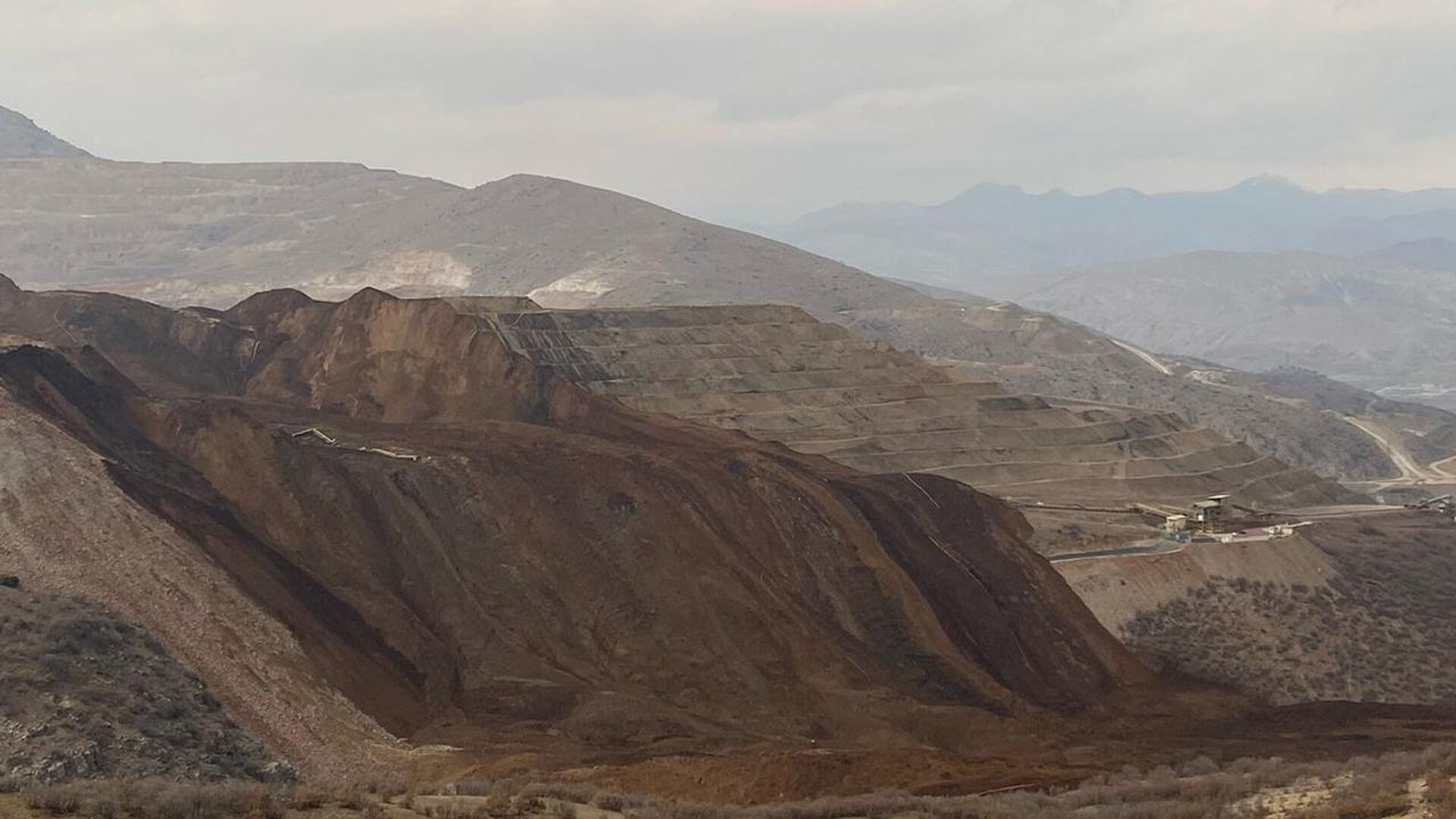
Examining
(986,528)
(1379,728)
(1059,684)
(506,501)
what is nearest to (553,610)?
(506,501)

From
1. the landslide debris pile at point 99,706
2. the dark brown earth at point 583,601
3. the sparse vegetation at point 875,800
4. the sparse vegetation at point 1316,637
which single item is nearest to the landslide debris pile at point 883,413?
the sparse vegetation at point 1316,637

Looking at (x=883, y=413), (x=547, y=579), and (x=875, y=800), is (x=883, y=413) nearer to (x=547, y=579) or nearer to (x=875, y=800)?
(x=547, y=579)

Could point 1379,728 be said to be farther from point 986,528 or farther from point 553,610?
point 553,610

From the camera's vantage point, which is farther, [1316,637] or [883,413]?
[883,413]

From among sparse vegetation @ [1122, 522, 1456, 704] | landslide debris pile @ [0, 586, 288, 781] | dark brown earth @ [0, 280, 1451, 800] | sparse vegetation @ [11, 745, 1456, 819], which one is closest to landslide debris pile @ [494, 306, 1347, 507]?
sparse vegetation @ [1122, 522, 1456, 704]

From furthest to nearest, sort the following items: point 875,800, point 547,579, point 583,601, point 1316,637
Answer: point 1316,637, point 547,579, point 583,601, point 875,800

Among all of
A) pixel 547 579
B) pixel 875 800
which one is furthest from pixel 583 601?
pixel 875 800

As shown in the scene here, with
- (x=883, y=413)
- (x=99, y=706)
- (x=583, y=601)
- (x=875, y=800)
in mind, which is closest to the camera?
(x=875, y=800)

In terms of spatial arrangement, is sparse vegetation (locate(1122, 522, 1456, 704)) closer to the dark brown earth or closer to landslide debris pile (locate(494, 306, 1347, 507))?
the dark brown earth
